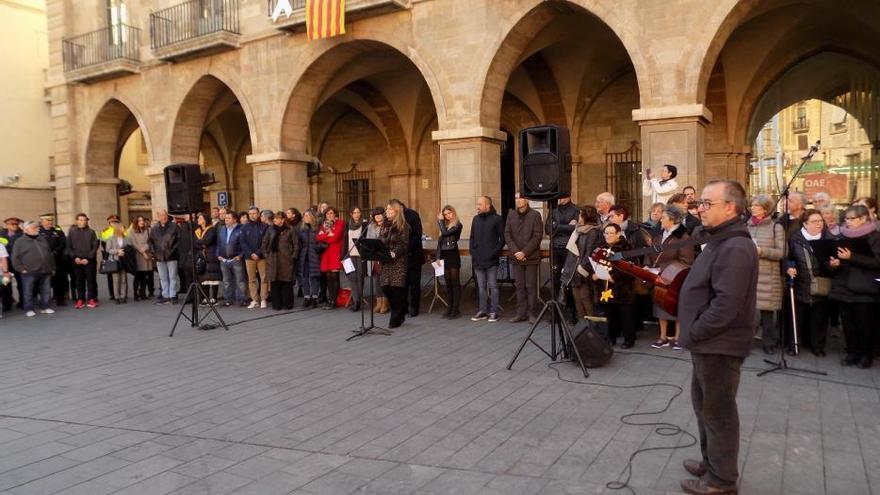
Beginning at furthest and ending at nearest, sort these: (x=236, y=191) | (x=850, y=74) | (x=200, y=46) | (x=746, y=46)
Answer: (x=236, y=191), (x=850, y=74), (x=200, y=46), (x=746, y=46)

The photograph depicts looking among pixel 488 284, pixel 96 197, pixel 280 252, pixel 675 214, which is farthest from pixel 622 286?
pixel 96 197

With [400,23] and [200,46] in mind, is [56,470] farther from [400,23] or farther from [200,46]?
[200,46]

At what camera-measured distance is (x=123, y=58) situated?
683 inches

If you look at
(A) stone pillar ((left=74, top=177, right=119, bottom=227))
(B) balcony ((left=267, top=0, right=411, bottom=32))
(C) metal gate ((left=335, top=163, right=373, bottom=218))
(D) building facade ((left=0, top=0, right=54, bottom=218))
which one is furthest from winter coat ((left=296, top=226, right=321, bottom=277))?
(D) building facade ((left=0, top=0, right=54, bottom=218))

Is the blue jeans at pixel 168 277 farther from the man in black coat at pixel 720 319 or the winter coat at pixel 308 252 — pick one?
the man in black coat at pixel 720 319

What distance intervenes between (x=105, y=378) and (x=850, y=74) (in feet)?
63.3

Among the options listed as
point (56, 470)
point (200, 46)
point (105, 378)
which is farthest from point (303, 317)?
point (200, 46)

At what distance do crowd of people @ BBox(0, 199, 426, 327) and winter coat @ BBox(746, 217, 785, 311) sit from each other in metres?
4.58

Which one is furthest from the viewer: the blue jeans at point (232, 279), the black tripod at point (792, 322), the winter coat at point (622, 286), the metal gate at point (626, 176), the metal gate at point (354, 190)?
the metal gate at point (354, 190)

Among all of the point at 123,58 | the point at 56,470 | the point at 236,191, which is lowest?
the point at 56,470

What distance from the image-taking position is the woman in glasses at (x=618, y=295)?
22.8 feet

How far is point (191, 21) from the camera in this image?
16.5 meters

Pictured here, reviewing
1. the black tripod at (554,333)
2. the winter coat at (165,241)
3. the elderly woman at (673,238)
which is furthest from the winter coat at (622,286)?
the winter coat at (165,241)

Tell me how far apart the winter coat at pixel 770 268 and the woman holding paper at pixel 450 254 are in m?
4.32
